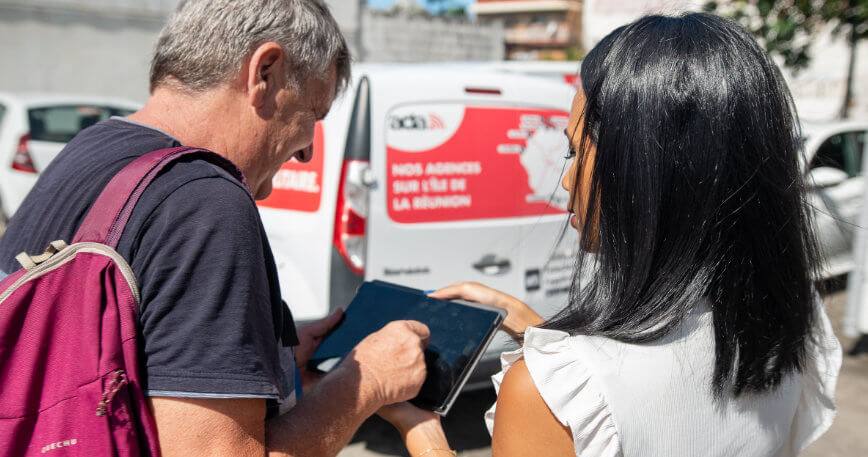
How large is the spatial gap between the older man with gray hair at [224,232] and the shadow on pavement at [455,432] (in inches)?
92.4

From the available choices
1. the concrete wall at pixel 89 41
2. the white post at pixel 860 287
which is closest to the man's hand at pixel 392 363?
the white post at pixel 860 287

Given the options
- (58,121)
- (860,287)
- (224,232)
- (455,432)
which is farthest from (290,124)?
(58,121)

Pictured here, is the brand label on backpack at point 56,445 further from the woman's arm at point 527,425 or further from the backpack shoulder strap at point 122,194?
the woman's arm at point 527,425

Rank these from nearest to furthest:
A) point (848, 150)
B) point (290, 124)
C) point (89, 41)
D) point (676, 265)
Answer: point (676, 265) < point (290, 124) < point (848, 150) < point (89, 41)

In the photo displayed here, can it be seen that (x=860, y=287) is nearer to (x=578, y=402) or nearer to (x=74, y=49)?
(x=578, y=402)

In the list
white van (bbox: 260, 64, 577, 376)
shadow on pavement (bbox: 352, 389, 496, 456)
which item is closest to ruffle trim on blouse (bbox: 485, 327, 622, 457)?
white van (bbox: 260, 64, 577, 376)

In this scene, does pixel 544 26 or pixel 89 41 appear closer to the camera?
pixel 89 41

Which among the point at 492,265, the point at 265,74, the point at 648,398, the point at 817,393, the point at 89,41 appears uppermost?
the point at 89,41

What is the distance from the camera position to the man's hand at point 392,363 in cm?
142

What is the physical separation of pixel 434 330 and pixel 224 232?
2.07ft

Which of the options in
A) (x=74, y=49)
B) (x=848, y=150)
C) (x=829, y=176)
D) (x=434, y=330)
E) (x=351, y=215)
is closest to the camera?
(x=434, y=330)

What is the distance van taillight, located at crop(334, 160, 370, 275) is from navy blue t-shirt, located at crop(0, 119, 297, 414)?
87.1 inches

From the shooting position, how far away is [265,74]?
55.4 inches

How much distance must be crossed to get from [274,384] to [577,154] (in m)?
0.62
